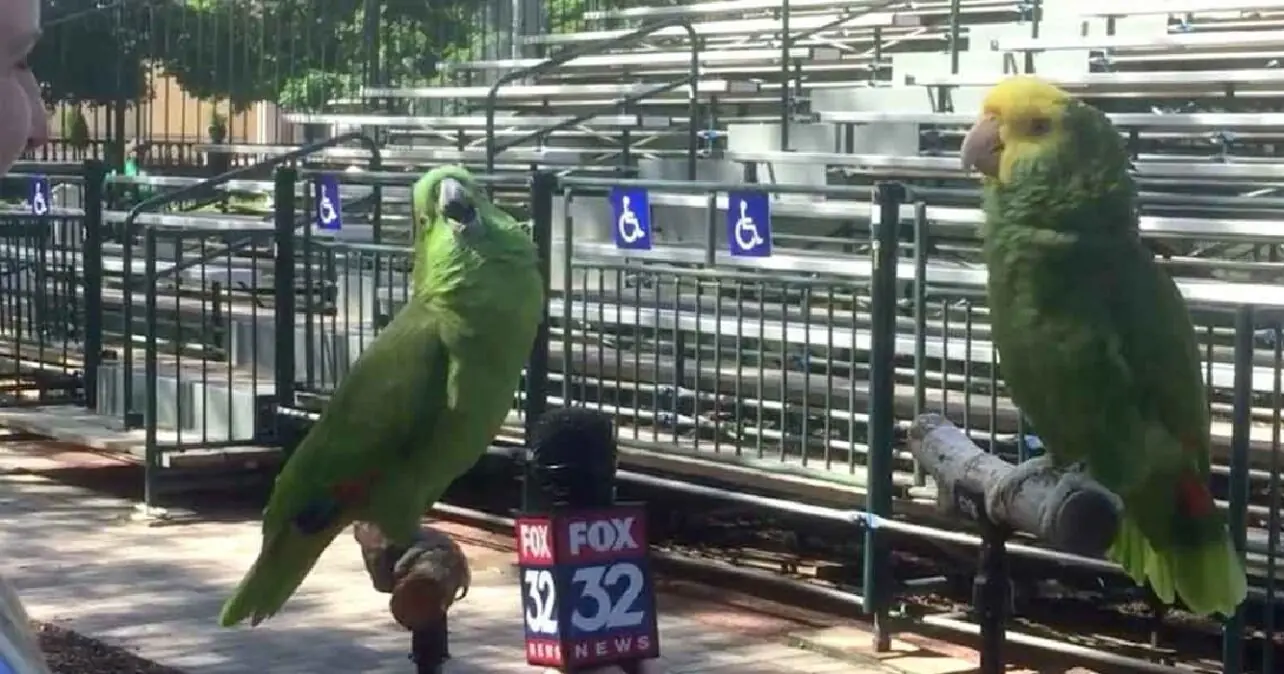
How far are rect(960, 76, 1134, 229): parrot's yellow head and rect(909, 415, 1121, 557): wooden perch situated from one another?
0.67 m

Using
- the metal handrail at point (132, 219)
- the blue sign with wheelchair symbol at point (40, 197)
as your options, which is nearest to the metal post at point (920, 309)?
the metal handrail at point (132, 219)

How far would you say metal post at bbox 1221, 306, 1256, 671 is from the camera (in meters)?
5.43

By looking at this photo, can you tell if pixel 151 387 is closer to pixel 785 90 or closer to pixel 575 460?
pixel 785 90

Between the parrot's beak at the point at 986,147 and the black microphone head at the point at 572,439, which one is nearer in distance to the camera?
the black microphone head at the point at 572,439

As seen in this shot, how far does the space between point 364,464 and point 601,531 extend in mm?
846

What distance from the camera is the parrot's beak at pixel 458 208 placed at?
14.1ft

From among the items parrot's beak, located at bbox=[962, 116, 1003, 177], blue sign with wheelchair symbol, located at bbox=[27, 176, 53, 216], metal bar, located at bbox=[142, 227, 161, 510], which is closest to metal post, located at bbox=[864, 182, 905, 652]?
parrot's beak, located at bbox=[962, 116, 1003, 177]

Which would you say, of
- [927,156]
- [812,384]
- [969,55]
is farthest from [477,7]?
[812,384]

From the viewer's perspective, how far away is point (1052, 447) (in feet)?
13.8

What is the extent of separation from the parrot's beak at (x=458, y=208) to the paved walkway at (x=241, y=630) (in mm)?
2631

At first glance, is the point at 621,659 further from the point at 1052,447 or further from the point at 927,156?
the point at 927,156

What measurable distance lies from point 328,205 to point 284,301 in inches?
22.3

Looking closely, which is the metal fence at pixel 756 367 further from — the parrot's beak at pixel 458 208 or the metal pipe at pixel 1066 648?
the parrot's beak at pixel 458 208

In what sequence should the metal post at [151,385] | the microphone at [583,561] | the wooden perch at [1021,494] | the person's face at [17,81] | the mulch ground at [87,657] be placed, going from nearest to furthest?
the person's face at [17,81], the wooden perch at [1021,494], the microphone at [583,561], the mulch ground at [87,657], the metal post at [151,385]
